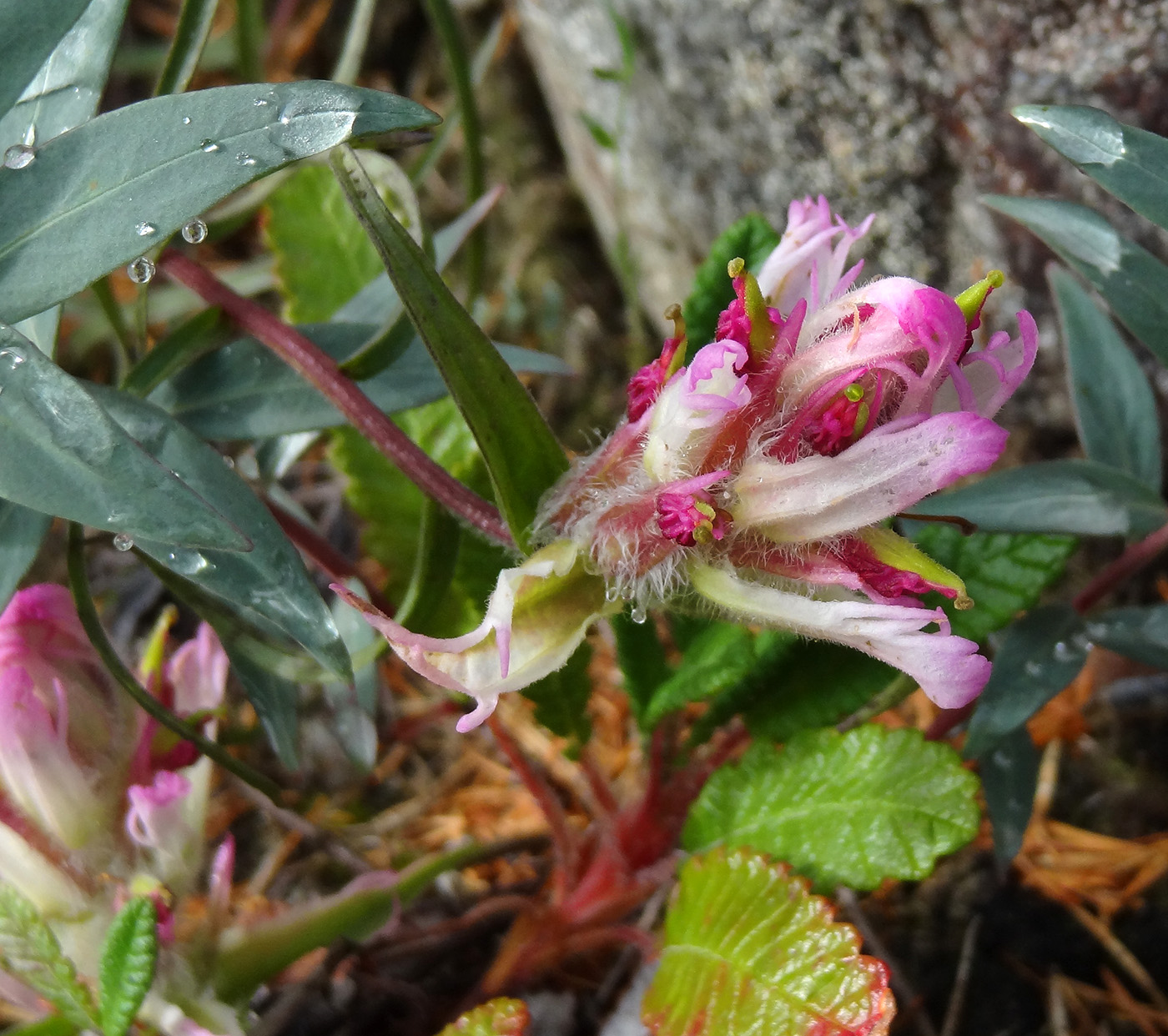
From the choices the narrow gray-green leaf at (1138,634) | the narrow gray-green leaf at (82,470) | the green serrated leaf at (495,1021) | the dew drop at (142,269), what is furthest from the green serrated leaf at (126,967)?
the narrow gray-green leaf at (1138,634)

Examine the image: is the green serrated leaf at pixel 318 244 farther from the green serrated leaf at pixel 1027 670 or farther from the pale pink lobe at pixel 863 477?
the green serrated leaf at pixel 1027 670

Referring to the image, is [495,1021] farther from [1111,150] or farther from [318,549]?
[1111,150]

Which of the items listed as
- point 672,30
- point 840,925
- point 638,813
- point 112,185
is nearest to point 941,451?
point 840,925

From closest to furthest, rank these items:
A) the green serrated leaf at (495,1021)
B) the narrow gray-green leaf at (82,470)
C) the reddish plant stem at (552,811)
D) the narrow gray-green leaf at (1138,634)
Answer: the narrow gray-green leaf at (82,470) < the green serrated leaf at (495,1021) < the narrow gray-green leaf at (1138,634) < the reddish plant stem at (552,811)

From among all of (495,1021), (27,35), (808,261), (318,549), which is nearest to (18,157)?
(27,35)

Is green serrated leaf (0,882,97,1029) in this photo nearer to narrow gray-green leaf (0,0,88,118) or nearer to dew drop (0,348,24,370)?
dew drop (0,348,24,370)

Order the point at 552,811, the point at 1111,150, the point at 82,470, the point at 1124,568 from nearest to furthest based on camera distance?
the point at 82,470, the point at 1111,150, the point at 1124,568, the point at 552,811
